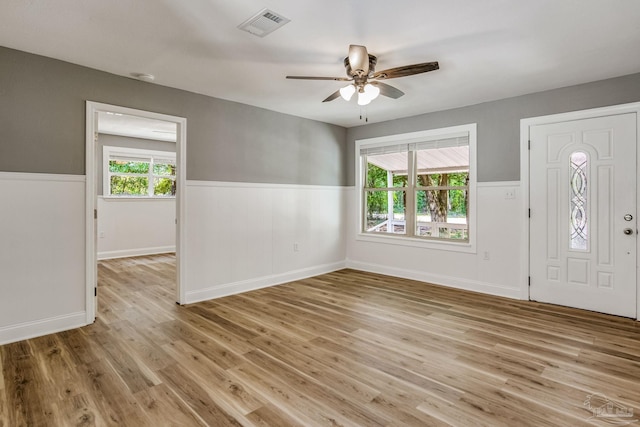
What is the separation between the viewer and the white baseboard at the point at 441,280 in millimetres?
4328

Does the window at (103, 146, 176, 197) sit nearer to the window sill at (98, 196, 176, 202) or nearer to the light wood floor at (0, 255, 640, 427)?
the window sill at (98, 196, 176, 202)

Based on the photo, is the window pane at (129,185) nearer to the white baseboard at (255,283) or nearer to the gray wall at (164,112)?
the gray wall at (164,112)

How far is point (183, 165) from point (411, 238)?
11.1 feet

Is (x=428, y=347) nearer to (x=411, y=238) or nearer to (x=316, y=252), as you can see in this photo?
(x=411, y=238)

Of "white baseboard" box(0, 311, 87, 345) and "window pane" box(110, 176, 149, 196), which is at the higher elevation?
"window pane" box(110, 176, 149, 196)

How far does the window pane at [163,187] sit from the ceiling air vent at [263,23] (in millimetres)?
6253

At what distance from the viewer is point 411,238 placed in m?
5.28

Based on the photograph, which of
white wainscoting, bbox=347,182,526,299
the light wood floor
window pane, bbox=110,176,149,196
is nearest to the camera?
the light wood floor

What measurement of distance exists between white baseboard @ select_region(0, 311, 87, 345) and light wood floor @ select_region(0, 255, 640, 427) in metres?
0.11

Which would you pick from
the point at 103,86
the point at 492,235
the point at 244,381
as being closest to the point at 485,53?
the point at 492,235

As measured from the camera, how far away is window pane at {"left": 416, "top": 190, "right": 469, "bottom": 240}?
4863 mm

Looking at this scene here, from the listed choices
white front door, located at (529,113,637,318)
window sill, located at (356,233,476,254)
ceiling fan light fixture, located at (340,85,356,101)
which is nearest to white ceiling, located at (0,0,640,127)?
ceiling fan light fixture, located at (340,85,356,101)

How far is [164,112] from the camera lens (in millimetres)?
3859

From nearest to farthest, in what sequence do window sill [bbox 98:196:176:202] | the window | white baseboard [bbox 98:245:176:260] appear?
white baseboard [bbox 98:245:176:260] → window sill [bbox 98:196:176:202] → the window
